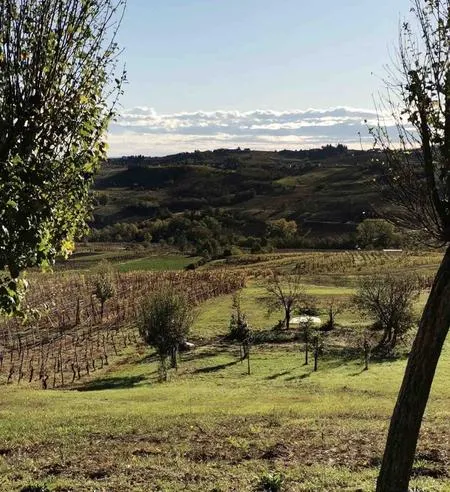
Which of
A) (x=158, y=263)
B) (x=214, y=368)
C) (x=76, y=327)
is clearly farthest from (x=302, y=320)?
(x=158, y=263)

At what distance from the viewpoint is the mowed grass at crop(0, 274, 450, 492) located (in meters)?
11.5

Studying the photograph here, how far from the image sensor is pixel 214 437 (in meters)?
16.2

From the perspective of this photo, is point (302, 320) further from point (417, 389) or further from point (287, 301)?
point (417, 389)

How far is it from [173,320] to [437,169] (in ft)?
121

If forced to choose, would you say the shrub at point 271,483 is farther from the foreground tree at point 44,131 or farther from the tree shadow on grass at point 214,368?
the tree shadow on grass at point 214,368

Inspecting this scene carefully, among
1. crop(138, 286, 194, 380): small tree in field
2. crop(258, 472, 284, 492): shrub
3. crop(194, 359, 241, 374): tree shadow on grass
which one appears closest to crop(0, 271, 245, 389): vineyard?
crop(138, 286, 194, 380): small tree in field

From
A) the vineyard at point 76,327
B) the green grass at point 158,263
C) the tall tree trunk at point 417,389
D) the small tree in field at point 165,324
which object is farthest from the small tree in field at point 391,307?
the green grass at point 158,263

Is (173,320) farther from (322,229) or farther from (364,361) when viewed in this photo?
(322,229)

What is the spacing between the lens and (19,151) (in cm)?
898

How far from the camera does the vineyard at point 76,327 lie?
46.2 m

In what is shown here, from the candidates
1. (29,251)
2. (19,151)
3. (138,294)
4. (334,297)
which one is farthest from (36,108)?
(138,294)

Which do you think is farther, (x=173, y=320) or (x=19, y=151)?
(x=173, y=320)

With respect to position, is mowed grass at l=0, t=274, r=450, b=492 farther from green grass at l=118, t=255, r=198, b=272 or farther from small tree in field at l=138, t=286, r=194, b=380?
green grass at l=118, t=255, r=198, b=272

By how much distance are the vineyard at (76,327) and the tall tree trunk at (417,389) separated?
22.5 m
